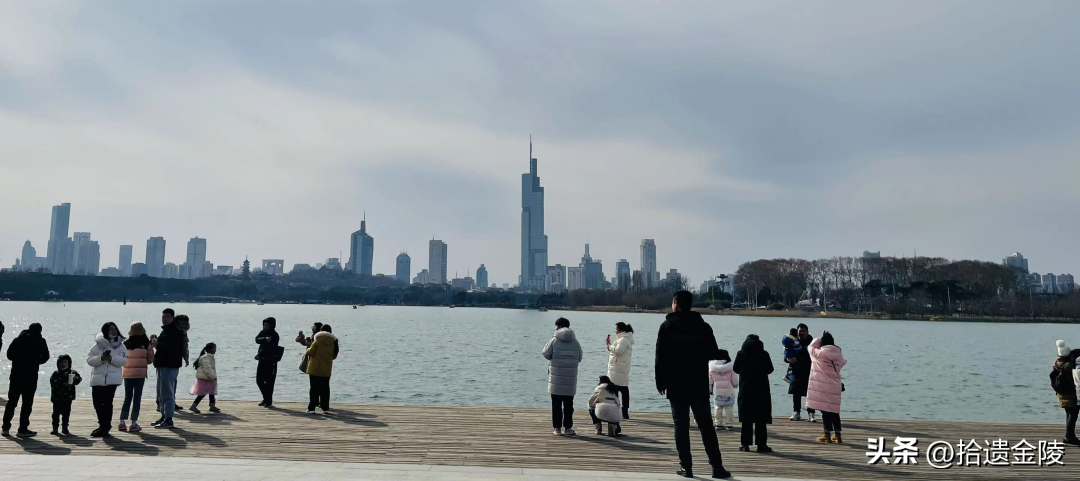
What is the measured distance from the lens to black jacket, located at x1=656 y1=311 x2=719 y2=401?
840cm

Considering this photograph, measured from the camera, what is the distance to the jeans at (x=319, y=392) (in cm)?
1390

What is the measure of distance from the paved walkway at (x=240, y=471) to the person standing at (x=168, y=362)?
2626mm

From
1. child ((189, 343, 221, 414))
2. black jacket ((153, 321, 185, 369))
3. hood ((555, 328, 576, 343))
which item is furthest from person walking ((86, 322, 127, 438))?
hood ((555, 328, 576, 343))

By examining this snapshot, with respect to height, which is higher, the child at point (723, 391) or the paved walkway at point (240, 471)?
the child at point (723, 391)

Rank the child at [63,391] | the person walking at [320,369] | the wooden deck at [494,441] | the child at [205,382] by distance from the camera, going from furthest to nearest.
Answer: the person walking at [320,369] < the child at [205,382] < the child at [63,391] < the wooden deck at [494,441]

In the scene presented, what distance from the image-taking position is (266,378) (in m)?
14.8

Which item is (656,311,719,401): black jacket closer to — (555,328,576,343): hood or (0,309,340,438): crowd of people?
(555,328,576,343): hood

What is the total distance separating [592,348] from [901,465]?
4745 centimetres

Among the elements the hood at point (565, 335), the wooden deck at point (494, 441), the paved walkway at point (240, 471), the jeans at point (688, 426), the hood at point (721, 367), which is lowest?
the wooden deck at point (494, 441)

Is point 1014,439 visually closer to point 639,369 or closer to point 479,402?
point 479,402

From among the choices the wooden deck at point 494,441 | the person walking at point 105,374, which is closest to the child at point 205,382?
the wooden deck at point 494,441

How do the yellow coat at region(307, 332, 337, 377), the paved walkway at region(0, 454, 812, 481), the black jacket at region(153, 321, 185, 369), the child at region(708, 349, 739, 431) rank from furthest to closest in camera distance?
the yellow coat at region(307, 332, 337, 377) < the child at region(708, 349, 739, 431) < the black jacket at region(153, 321, 185, 369) < the paved walkway at region(0, 454, 812, 481)

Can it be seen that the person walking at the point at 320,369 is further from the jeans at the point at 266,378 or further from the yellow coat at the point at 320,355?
the jeans at the point at 266,378

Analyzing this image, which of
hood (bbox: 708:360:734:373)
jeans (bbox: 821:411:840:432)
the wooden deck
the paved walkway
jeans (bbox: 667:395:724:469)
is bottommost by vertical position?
the wooden deck
